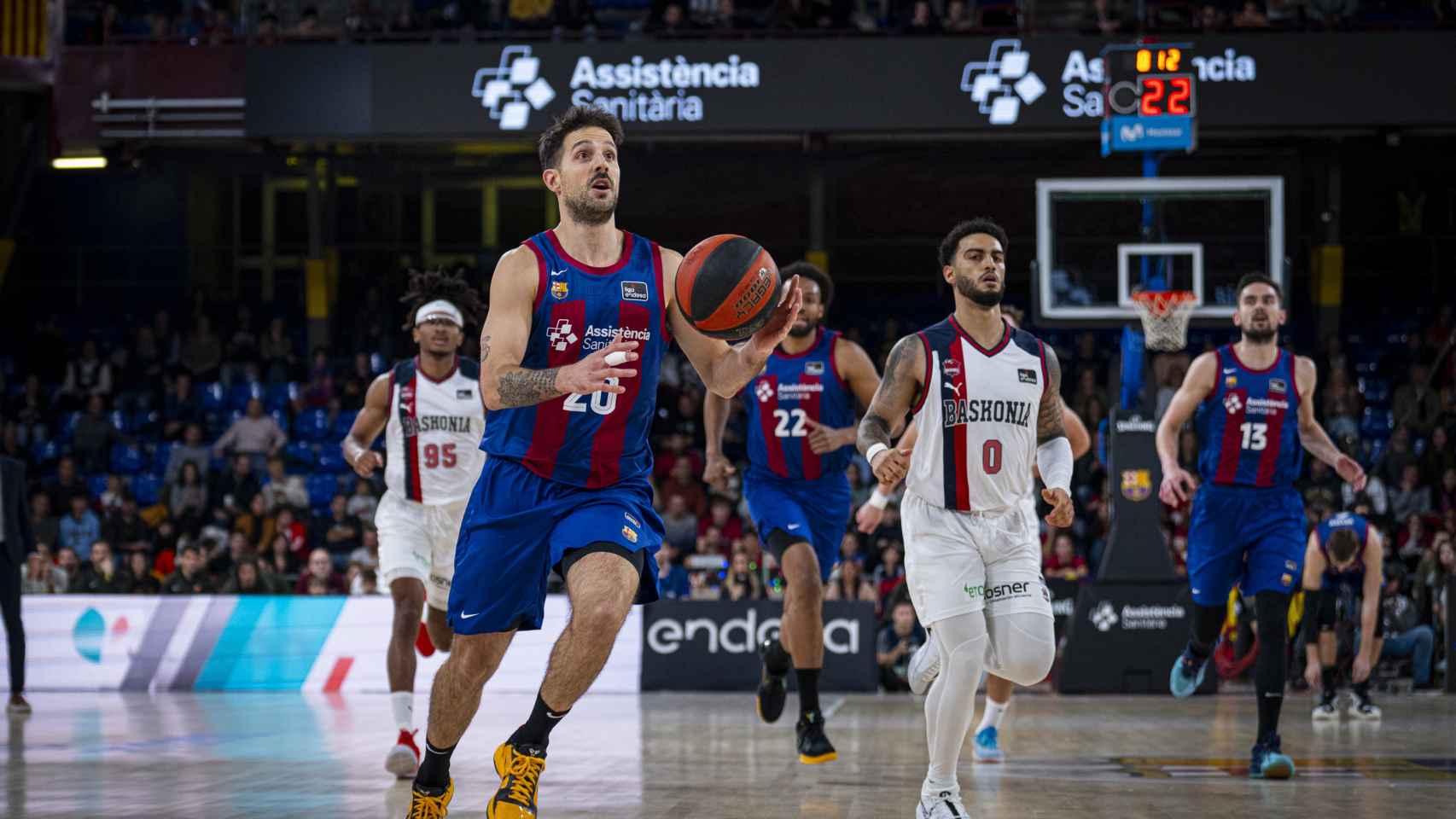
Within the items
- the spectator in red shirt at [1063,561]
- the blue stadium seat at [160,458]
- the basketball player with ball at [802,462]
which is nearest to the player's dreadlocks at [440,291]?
the basketball player with ball at [802,462]

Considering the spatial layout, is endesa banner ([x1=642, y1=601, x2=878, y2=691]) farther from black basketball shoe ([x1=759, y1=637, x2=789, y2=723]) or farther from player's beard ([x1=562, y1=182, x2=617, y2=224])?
player's beard ([x1=562, y1=182, x2=617, y2=224])

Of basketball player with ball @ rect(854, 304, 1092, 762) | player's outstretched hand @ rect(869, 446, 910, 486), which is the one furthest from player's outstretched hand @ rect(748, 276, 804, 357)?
basketball player with ball @ rect(854, 304, 1092, 762)

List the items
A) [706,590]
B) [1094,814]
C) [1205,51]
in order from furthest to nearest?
[1205,51] < [706,590] < [1094,814]

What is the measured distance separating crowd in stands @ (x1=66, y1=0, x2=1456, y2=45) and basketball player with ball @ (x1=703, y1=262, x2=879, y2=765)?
12.0 m

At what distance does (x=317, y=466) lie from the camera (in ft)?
74.9

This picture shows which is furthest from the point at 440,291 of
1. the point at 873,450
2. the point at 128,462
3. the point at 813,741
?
the point at 128,462

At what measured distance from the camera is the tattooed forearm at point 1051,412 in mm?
7398

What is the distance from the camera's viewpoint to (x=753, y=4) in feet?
78.7

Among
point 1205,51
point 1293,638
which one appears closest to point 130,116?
point 1205,51

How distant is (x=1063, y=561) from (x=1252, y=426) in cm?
766

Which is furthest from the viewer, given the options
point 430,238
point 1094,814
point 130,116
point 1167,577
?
point 430,238

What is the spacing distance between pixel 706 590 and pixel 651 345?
12.0 metres

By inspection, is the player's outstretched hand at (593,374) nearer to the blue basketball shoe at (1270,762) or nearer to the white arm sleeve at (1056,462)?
the white arm sleeve at (1056,462)

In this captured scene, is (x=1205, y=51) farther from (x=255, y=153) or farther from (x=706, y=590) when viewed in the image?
(x=255, y=153)
